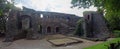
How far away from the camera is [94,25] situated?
38.1m

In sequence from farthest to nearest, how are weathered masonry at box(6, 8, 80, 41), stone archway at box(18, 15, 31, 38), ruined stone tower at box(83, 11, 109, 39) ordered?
ruined stone tower at box(83, 11, 109, 39)
stone archway at box(18, 15, 31, 38)
weathered masonry at box(6, 8, 80, 41)

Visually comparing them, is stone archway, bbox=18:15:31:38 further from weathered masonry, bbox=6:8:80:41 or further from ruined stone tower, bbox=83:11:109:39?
ruined stone tower, bbox=83:11:109:39

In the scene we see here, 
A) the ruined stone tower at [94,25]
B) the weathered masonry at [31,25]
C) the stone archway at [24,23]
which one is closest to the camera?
the weathered masonry at [31,25]

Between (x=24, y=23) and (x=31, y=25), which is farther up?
(x=24, y=23)

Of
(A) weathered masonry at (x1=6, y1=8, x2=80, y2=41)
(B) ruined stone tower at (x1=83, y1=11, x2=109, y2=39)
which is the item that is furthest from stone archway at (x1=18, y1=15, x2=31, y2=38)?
(B) ruined stone tower at (x1=83, y1=11, x2=109, y2=39)

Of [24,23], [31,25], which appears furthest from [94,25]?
[24,23]

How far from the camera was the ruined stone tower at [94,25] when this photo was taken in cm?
3567

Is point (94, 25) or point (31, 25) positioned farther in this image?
point (94, 25)

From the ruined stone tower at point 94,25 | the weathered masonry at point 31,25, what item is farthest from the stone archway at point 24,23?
the ruined stone tower at point 94,25

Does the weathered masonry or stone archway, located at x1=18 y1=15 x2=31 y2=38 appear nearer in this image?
the weathered masonry

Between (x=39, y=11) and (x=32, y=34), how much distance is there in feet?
34.8

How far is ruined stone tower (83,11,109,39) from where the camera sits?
35.7 m

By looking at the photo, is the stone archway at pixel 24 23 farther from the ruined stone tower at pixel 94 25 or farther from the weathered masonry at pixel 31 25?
the ruined stone tower at pixel 94 25

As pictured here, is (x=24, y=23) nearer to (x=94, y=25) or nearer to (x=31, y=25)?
(x=31, y=25)
